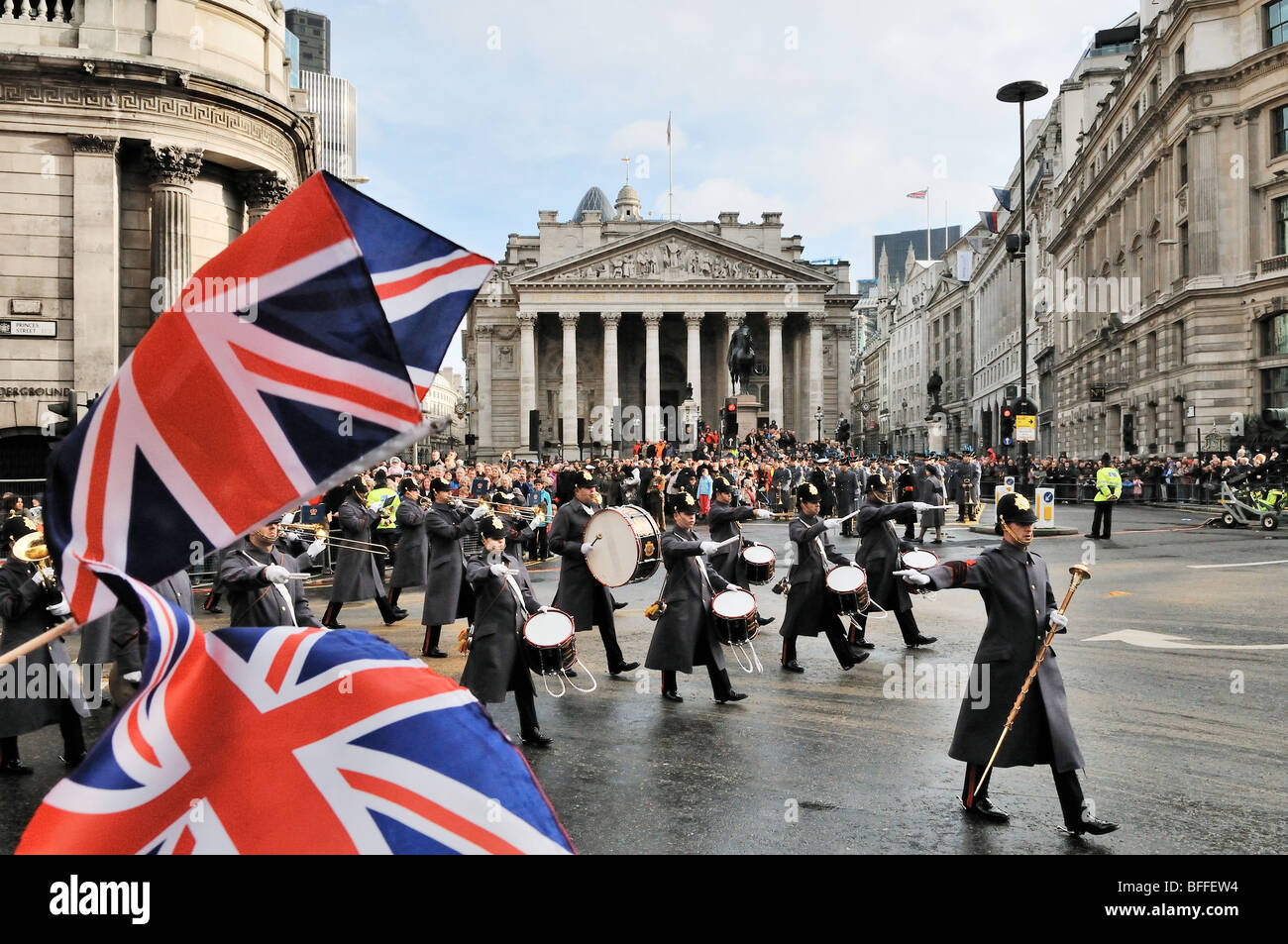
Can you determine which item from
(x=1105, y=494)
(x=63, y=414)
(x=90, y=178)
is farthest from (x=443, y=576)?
(x=1105, y=494)

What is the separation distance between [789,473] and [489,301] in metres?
49.4

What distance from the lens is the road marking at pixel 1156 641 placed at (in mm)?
9844

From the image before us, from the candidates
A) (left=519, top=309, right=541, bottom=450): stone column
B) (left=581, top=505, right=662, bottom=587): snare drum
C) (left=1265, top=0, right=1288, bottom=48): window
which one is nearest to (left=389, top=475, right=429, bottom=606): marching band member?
(left=581, top=505, right=662, bottom=587): snare drum

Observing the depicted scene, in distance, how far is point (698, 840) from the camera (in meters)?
5.02

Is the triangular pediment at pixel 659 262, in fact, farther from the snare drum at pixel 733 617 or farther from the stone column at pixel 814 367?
the snare drum at pixel 733 617

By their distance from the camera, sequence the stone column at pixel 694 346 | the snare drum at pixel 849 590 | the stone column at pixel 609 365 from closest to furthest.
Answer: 1. the snare drum at pixel 849 590
2. the stone column at pixel 694 346
3. the stone column at pixel 609 365

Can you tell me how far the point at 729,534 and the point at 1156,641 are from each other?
4.63m

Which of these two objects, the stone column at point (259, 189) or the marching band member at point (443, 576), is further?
the stone column at point (259, 189)

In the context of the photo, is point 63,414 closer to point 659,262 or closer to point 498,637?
point 498,637

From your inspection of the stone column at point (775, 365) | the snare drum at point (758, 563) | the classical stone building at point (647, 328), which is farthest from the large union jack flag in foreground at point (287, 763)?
the stone column at point (775, 365)

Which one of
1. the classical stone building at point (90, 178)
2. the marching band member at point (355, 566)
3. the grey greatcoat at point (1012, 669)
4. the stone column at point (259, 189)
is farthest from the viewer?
the stone column at point (259, 189)

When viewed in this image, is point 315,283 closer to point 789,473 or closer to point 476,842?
point 476,842

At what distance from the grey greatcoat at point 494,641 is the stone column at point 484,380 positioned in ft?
234

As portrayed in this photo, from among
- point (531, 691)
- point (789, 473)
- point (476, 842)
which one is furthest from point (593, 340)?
point (476, 842)
